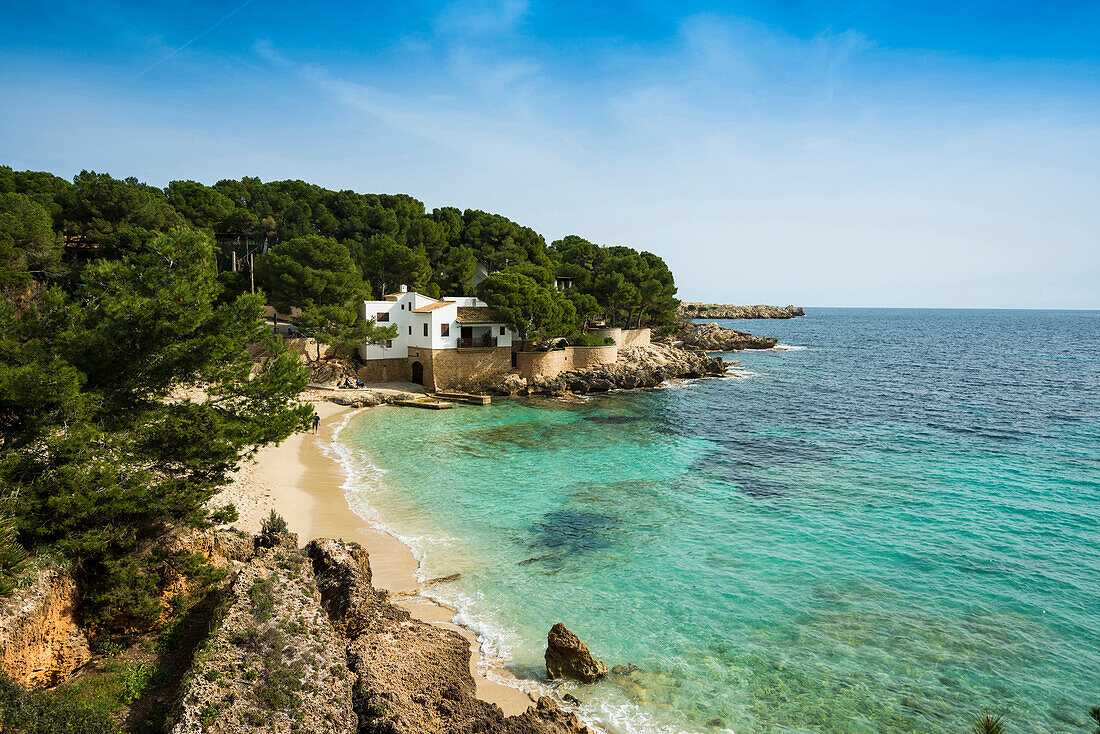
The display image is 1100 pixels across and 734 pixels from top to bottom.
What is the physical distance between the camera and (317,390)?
43.9 m

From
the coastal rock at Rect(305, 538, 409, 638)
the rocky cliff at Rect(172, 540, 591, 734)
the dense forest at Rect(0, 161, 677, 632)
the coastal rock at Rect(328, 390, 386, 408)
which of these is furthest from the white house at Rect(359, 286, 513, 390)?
the rocky cliff at Rect(172, 540, 591, 734)

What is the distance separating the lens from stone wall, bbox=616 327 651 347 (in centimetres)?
6794

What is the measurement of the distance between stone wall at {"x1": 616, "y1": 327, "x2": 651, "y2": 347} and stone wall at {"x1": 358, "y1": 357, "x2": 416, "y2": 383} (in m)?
27.3

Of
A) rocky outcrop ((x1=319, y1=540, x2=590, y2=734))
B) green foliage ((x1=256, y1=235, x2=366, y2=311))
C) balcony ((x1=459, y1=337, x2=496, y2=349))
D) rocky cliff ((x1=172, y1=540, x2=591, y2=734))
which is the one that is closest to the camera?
rocky cliff ((x1=172, y1=540, x2=591, y2=734))

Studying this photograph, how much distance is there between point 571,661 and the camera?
11828mm

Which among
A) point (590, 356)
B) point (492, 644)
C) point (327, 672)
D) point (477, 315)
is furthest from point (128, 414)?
point (590, 356)

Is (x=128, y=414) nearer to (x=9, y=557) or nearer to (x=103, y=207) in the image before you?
(x=9, y=557)

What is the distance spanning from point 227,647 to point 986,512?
26.7 meters

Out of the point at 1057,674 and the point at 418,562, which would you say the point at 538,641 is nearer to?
the point at 418,562

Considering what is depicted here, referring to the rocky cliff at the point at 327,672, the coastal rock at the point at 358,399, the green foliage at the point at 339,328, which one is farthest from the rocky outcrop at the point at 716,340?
the rocky cliff at the point at 327,672

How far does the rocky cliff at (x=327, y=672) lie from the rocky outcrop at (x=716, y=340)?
80.8 m

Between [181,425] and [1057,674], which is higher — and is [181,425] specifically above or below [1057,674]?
above

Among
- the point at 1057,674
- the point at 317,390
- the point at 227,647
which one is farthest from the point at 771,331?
the point at 227,647

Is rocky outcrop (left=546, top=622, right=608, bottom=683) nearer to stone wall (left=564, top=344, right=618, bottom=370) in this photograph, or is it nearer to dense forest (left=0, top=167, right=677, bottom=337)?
dense forest (left=0, top=167, right=677, bottom=337)
